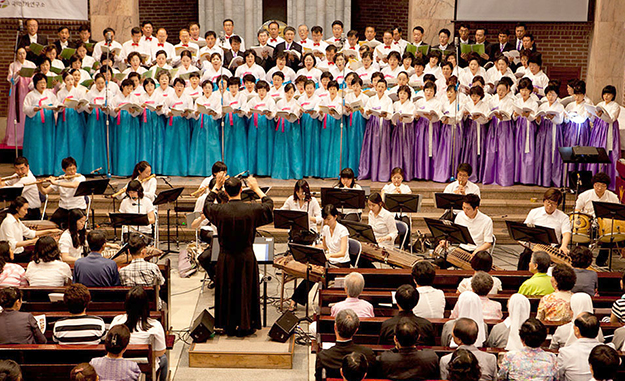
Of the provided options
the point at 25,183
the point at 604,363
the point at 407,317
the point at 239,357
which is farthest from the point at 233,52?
the point at 604,363

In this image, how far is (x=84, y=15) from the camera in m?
15.5

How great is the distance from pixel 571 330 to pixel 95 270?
445 cm

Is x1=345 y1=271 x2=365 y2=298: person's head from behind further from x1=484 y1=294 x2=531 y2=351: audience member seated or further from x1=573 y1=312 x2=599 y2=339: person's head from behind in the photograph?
x1=573 y1=312 x2=599 y2=339: person's head from behind

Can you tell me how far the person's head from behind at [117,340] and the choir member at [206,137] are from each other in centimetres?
771

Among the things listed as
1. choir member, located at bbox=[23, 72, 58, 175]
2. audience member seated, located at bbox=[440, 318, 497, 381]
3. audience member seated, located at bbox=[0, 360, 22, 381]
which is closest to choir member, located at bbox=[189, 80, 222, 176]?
choir member, located at bbox=[23, 72, 58, 175]

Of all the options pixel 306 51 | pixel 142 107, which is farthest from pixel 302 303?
pixel 306 51

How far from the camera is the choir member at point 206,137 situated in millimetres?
12688

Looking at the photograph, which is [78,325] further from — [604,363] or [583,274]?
[583,274]

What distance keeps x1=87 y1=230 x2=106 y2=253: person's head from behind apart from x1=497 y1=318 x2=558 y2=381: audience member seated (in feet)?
13.5

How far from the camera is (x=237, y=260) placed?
24.4 feet

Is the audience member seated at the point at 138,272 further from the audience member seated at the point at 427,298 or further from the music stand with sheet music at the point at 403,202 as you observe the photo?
the music stand with sheet music at the point at 403,202

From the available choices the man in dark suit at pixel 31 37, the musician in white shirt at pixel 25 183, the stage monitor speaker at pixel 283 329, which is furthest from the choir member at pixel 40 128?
the stage monitor speaker at pixel 283 329

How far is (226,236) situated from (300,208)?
251 centimetres

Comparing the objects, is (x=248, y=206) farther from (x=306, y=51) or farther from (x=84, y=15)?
(x=84, y=15)
